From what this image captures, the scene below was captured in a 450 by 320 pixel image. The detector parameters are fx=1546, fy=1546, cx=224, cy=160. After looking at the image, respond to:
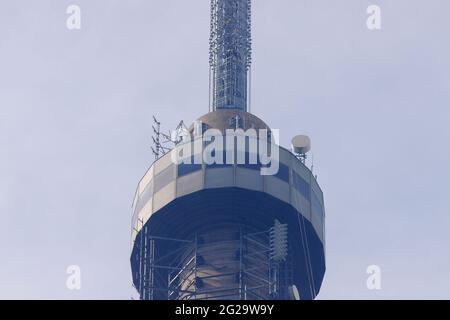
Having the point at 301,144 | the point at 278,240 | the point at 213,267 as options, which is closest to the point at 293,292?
the point at 278,240

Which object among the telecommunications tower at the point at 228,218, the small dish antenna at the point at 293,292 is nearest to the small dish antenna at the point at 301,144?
the telecommunications tower at the point at 228,218

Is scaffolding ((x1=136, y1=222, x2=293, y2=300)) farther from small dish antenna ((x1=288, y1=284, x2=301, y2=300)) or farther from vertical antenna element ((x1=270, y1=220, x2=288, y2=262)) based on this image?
small dish antenna ((x1=288, y1=284, x2=301, y2=300))

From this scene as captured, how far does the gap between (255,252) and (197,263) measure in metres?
5.56

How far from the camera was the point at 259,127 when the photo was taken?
147 metres

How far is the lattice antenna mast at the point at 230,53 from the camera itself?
498ft

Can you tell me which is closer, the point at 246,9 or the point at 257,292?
the point at 257,292

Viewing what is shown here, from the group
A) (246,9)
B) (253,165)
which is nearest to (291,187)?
(253,165)

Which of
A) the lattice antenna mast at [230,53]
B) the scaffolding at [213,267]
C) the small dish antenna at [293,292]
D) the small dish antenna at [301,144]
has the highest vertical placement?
the lattice antenna mast at [230,53]

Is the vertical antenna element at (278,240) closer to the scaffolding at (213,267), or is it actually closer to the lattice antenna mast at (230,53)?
the scaffolding at (213,267)

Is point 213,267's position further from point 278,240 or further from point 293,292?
point 293,292

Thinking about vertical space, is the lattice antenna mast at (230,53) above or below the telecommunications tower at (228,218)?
above
